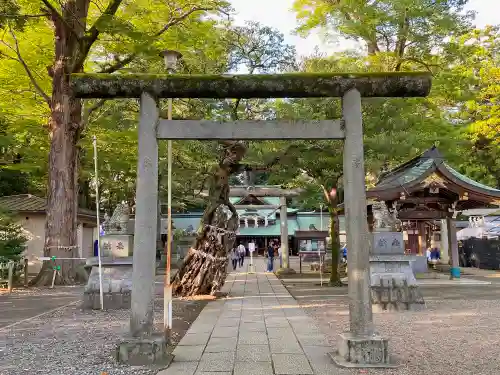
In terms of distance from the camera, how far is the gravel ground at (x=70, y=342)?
512cm

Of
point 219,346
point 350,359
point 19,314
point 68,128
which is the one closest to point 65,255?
point 68,128

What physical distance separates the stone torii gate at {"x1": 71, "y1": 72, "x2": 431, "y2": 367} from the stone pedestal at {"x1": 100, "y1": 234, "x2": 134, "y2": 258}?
488 cm

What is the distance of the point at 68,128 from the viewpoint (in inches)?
603

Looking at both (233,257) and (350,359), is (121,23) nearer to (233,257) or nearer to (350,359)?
(350,359)

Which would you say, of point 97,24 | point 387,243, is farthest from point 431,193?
point 97,24

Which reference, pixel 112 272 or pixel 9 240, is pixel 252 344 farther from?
pixel 9 240

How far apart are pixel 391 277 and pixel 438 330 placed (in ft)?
8.35

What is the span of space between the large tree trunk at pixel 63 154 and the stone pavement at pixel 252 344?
733cm

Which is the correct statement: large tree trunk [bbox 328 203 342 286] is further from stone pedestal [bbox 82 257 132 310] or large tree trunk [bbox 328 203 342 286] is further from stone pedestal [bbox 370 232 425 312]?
stone pedestal [bbox 82 257 132 310]

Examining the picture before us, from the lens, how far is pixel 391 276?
10.0m

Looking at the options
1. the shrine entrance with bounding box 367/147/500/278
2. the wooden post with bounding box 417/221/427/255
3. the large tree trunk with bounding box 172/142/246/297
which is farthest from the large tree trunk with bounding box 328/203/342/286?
the wooden post with bounding box 417/221/427/255

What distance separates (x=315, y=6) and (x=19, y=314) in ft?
56.6

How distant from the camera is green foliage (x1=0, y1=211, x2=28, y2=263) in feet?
49.8

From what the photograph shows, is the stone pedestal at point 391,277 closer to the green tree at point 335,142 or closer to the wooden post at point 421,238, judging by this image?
the green tree at point 335,142
